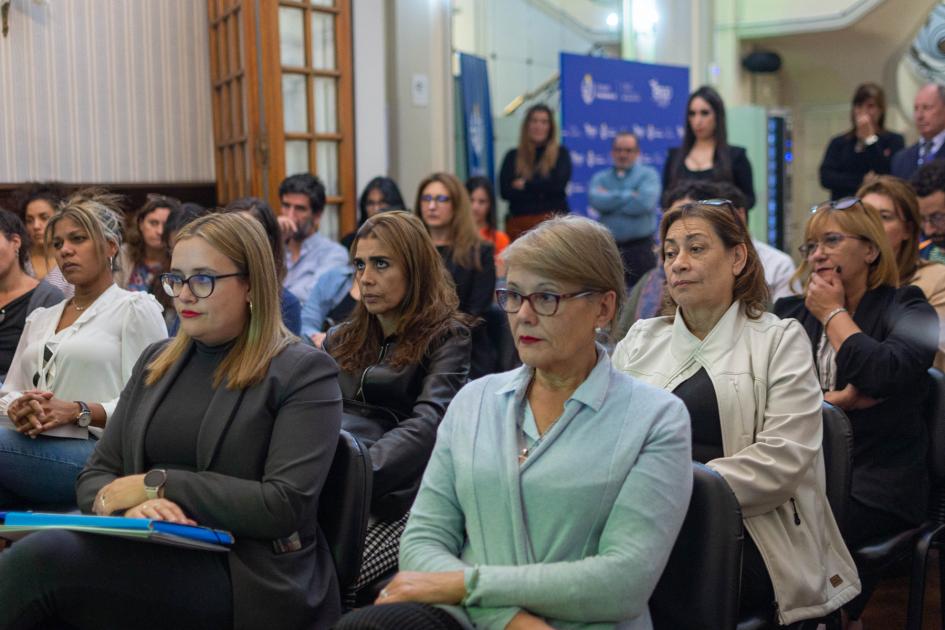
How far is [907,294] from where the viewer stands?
8.96 feet

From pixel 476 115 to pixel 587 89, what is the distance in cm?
77

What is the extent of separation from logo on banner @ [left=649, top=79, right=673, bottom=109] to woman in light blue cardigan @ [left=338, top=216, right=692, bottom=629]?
6457 mm

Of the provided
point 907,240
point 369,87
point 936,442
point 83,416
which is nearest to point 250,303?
point 83,416

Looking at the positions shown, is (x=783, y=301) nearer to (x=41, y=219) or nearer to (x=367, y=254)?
(x=367, y=254)

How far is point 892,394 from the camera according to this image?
102 inches

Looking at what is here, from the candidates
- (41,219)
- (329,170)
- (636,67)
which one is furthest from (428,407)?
(636,67)

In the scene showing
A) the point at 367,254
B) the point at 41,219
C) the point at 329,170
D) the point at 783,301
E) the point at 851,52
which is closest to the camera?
the point at 367,254

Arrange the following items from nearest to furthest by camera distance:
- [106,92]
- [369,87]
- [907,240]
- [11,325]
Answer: [907,240]
[11,325]
[106,92]
[369,87]

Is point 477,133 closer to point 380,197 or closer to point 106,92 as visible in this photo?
point 380,197

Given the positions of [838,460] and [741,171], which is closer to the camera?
[838,460]

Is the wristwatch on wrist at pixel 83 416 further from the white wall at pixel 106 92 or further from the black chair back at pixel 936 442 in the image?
the white wall at pixel 106 92

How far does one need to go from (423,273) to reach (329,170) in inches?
128

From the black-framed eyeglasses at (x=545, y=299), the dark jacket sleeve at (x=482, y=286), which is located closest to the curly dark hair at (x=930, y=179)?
the dark jacket sleeve at (x=482, y=286)

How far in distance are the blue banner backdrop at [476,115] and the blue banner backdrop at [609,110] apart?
538mm
